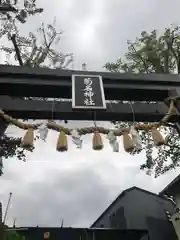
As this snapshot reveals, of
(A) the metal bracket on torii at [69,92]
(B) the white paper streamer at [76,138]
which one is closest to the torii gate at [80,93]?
(A) the metal bracket on torii at [69,92]

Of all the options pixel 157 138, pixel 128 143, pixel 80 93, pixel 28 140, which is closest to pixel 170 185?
pixel 157 138

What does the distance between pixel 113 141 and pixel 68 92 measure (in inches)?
38.1

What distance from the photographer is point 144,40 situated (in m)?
10.5

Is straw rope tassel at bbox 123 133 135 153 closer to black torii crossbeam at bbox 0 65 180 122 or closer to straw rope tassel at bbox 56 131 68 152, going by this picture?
black torii crossbeam at bbox 0 65 180 122

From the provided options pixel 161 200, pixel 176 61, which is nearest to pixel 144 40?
pixel 176 61

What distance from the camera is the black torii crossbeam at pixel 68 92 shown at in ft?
13.3

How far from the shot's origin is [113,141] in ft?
12.5

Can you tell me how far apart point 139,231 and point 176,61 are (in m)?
5.67

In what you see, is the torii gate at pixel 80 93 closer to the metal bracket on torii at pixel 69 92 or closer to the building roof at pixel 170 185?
the metal bracket on torii at pixel 69 92

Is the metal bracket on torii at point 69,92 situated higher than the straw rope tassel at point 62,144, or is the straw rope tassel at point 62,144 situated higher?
the metal bracket on torii at point 69,92

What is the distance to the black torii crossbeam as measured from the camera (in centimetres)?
405

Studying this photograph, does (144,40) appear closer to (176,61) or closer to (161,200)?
(176,61)

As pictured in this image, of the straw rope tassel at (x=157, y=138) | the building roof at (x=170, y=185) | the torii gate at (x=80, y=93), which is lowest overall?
the straw rope tassel at (x=157, y=138)

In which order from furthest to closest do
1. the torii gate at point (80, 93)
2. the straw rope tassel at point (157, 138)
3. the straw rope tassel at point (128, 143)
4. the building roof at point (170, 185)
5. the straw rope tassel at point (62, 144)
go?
the building roof at point (170, 185)
the torii gate at point (80, 93)
the straw rope tassel at point (157, 138)
the straw rope tassel at point (128, 143)
the straw rope tassel at point (62, 144)
